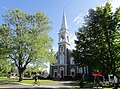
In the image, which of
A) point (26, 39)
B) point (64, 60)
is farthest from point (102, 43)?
point (64, 60)

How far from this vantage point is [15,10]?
1789 inches

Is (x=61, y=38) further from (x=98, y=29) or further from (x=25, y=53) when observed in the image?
(x=98, y=29)

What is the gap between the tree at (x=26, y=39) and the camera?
42.4 metres

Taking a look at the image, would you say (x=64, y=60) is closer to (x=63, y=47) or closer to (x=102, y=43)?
(x=63, y=47)

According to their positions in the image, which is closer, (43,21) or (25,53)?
(25,53)

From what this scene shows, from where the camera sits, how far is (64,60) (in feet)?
226

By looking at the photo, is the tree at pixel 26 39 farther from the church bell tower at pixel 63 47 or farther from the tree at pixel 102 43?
the church bell tower at pixel 63 47

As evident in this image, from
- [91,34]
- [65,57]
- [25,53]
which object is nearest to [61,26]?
[65,57]

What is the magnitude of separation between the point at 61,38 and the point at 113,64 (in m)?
41.8

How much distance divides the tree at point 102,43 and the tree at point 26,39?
1367cm

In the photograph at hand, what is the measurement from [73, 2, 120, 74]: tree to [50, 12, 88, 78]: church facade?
1390 inches

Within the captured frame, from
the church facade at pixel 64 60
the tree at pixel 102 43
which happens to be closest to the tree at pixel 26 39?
the tree at pixel 102 43

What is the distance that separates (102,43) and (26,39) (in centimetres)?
1727

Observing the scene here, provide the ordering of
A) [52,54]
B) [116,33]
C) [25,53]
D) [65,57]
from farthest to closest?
[65,57] → [52,54] → [25,53] → [116,33]
